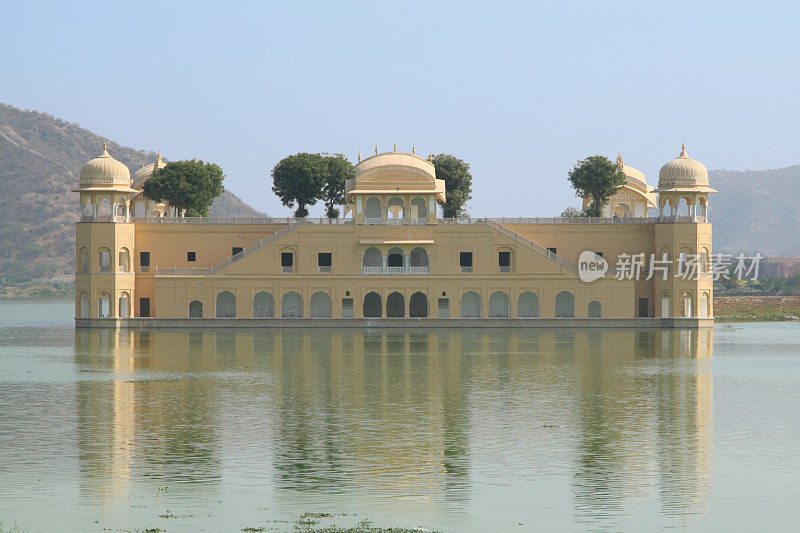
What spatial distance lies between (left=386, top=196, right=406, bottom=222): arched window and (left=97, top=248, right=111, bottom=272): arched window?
50.6 feet

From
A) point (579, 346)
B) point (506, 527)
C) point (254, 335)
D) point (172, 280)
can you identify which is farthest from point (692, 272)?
point (506, 527)

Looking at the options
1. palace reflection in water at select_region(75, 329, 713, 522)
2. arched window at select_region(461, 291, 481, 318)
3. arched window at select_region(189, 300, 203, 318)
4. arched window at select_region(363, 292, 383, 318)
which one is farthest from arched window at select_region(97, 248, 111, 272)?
arched window at select_region(461, 291, 481, 318)

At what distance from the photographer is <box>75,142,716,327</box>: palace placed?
6331 centimetres

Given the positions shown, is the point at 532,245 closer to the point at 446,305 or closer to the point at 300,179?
the point at 446,305

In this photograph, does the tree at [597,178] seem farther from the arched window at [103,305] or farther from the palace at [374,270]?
the arched window at [103,305]

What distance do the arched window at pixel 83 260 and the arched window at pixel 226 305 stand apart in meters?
7.40

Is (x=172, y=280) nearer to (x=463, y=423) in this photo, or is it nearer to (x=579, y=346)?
(x=579, y=346)

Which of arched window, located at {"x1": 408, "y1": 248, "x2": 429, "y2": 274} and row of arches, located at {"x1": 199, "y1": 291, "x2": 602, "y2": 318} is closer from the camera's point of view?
row of arches, located at {"x1": 199, "y1": 291, "x2": 602, "y2": 318}

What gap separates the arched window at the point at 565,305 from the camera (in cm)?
6500

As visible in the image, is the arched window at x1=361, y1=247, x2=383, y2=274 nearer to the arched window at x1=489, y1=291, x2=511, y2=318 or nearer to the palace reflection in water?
the arched window at x1=489, y1=291, x2=511, y2=318

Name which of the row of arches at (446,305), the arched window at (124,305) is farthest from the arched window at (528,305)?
the arched window at (124,305)

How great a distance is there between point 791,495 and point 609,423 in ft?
25.1

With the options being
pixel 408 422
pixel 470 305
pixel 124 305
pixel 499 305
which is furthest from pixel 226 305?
pixel 408 422

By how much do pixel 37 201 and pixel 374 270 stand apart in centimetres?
10463
